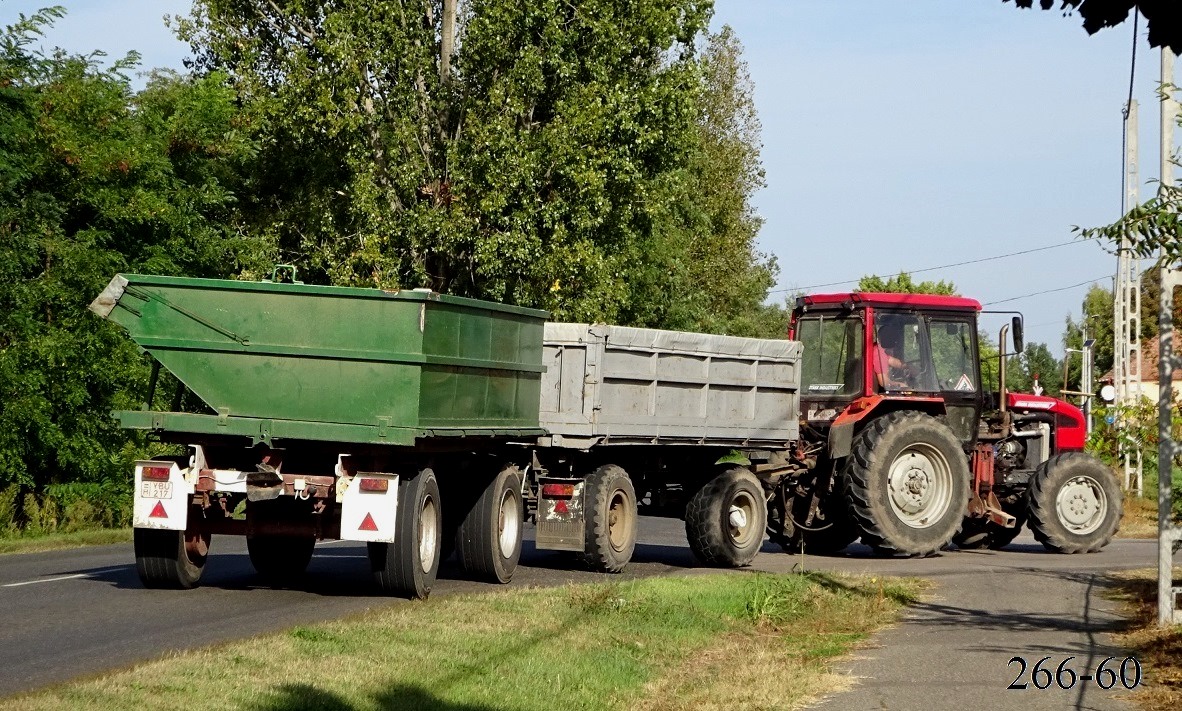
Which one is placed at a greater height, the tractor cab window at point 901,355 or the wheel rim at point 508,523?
the tractor cab window at point 901,355

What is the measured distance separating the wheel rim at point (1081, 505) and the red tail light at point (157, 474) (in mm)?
12197

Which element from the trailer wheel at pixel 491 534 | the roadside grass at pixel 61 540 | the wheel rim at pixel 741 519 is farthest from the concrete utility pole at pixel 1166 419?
the roadside grass at pixel 61 540

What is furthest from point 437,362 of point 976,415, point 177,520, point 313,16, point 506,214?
point 313,16

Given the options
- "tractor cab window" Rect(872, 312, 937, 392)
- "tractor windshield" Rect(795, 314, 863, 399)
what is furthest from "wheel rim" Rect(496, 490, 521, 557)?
"tractor cab window" Rect(872, 312, 937, 392)

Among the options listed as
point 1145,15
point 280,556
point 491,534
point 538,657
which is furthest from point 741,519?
point 1145,15

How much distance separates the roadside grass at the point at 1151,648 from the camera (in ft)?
29.0

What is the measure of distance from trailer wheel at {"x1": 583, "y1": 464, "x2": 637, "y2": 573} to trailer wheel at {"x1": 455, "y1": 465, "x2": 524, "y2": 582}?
3.04ft

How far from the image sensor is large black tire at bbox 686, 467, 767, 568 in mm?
17578

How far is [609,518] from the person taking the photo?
16.5 m

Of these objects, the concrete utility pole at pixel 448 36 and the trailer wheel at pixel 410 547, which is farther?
the concrete utility pole at pixel 448 36

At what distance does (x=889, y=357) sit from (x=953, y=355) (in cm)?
99

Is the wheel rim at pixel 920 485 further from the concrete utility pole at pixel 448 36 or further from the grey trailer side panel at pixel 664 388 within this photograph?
the concrete utility pole at pixel 448 36

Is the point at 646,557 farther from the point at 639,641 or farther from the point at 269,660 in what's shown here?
the point at 269,660

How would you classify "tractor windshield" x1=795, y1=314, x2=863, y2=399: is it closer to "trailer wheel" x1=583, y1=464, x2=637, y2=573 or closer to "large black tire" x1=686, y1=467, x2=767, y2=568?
"large black tire" x1=686, y1=467, x2=767, y2=568
